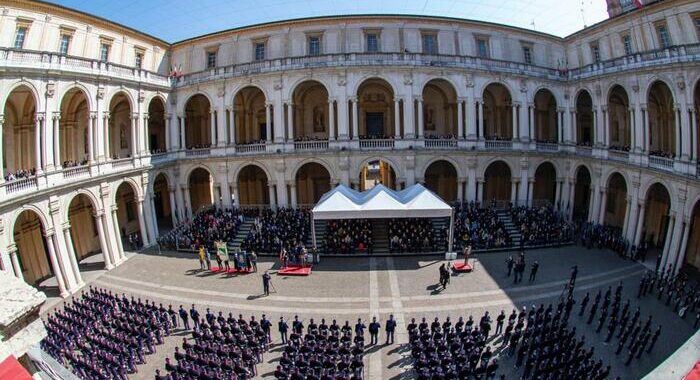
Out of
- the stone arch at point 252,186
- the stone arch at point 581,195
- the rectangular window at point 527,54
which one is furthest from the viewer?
the rectangular window at point 527,54

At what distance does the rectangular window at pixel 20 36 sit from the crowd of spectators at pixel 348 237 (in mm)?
24984

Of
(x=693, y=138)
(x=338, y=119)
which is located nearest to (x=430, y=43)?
(x=338, y=119)

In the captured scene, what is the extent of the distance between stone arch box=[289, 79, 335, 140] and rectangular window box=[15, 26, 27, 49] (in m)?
20.3

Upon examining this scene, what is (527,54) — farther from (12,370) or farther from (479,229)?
(12,370)

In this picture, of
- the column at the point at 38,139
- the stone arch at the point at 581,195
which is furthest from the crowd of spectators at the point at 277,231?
the stone arch at the point at 581,195

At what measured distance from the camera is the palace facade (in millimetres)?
26266

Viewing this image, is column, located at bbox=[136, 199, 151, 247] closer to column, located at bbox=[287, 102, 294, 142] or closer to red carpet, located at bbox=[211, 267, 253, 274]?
red carpet, located at bbox=[211, 267, 253, 274]

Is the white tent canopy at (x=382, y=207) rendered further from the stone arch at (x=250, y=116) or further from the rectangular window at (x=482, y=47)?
the rectangular window at (x=482, y=47)

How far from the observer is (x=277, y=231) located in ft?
102

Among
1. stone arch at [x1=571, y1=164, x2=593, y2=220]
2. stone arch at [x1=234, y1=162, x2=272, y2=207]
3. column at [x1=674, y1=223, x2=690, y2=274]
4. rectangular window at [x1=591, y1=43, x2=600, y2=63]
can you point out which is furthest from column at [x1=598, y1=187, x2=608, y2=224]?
stone arch at [x1=234, y1=162, x2=272, y2=207]

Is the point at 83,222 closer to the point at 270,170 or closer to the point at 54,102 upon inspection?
the point at 54,102

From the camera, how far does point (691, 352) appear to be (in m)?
→ 5.18

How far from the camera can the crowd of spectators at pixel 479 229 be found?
29594 mm

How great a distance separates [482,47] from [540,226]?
18.3 m
